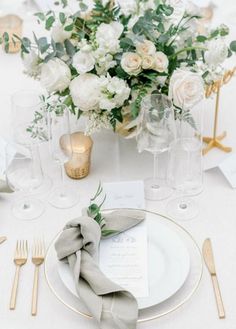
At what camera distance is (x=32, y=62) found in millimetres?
1537

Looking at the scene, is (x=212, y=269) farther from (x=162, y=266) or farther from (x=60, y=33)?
(x=60, y=33)

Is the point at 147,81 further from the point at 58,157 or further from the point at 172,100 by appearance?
the point at 58,157

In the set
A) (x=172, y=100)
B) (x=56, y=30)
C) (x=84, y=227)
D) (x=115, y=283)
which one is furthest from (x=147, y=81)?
(x=115, y=283)

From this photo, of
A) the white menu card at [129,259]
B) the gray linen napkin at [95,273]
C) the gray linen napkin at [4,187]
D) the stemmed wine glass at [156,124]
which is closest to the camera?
the gray linen napkin at [95,273]

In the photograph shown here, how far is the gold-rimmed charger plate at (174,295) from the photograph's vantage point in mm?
1216

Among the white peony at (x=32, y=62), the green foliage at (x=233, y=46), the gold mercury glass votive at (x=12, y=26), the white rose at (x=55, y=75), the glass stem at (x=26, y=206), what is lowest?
the glass stem at (x=26, y=206)

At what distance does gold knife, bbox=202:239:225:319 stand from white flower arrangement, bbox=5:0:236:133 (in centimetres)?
35

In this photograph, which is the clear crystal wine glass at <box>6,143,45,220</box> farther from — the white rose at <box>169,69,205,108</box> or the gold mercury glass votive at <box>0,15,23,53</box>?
the gold mercury glass votive at <box>0,15,23,53</box>

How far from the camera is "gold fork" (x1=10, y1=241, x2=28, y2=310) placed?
1267 millimetres

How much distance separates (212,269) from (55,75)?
605 millimetres

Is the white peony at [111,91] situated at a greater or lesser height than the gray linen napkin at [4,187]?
greater

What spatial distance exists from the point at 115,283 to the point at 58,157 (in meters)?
0.39

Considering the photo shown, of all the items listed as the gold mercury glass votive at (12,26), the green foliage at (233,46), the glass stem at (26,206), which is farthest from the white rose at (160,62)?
the gold mercury glass votive at (12,26)

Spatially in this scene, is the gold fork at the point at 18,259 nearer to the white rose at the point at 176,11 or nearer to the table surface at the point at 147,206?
the table surface at the point at 147,206
